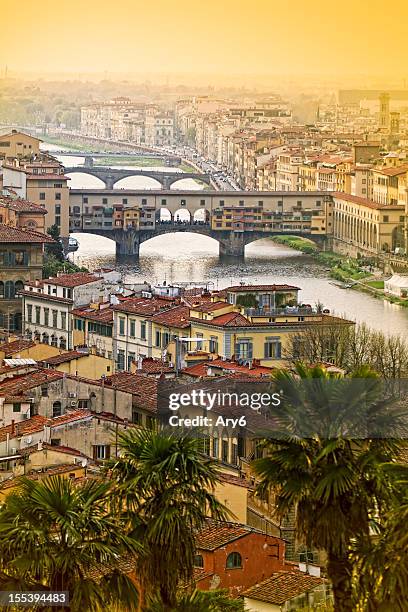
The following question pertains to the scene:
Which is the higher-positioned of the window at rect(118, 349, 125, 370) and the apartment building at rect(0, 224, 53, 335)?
the window at rect(118, 349, 125, 370)

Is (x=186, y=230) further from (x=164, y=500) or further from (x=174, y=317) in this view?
(x=164, y=500)

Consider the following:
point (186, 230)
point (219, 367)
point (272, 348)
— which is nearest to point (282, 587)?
point (219, 367)

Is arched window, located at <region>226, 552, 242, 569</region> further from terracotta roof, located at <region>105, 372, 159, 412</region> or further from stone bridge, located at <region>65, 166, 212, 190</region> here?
stone bridge, located at <region>65, 166, 212, 190</region>

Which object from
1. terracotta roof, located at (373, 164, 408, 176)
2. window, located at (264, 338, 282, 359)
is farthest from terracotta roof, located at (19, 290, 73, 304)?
terracotta roof, located at (373, 164, 408, 176)

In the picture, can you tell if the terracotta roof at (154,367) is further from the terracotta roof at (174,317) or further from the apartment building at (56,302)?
the apartment building at (56,302)

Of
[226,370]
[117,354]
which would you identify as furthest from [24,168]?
[226,370]

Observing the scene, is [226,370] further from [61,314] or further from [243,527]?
[61,314]
